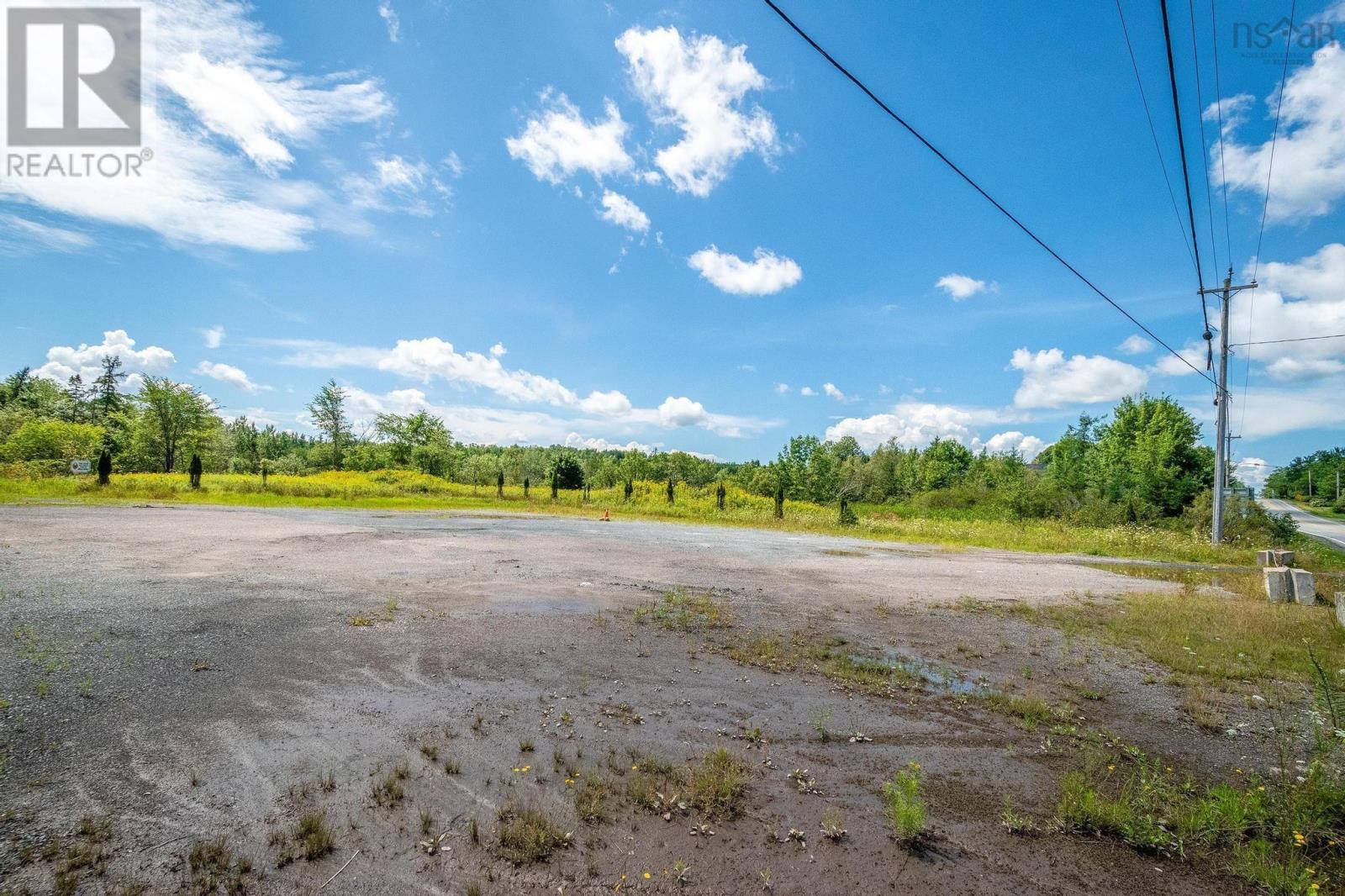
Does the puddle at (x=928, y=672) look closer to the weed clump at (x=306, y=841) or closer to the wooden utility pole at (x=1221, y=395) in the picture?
the weed clump at (x=306, y=841)

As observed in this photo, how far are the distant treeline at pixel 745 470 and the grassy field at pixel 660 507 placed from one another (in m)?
4.33

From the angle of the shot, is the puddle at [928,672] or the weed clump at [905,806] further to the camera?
the puddle at [928,672]

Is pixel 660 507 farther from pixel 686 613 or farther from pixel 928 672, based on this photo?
pixel 928 672

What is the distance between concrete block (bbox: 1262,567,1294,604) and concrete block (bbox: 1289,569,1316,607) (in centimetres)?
6

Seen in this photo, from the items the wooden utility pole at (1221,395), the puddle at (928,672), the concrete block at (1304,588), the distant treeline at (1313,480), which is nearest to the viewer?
the puddle at (928,672)

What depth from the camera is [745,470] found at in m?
78.6

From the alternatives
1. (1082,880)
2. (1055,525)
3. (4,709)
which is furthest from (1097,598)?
(1055,525)

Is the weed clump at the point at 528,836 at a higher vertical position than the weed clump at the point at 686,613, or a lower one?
higher

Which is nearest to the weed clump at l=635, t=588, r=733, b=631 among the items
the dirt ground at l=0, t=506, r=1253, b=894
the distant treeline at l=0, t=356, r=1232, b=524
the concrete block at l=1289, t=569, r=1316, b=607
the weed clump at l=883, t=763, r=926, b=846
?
the dirt ground at l=0, t=506, r=1253, b=894

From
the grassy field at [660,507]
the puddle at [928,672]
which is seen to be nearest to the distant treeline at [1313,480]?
the grassy field at [660,507]

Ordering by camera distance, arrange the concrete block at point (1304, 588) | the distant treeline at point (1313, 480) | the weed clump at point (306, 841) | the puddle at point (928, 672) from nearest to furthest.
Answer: the weed clump at point (306, 841)
the puddle at point (928, 672)
the concrete block at point (1304, 588)
the distant treeline at point (1313, 480)

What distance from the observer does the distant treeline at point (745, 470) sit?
38812mm

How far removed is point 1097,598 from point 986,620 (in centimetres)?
407

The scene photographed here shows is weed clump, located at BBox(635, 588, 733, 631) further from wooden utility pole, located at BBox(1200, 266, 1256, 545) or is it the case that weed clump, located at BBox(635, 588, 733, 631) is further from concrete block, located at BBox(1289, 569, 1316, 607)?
wooden utility pole, located at BBox(1200, 266, 1256, 545)
